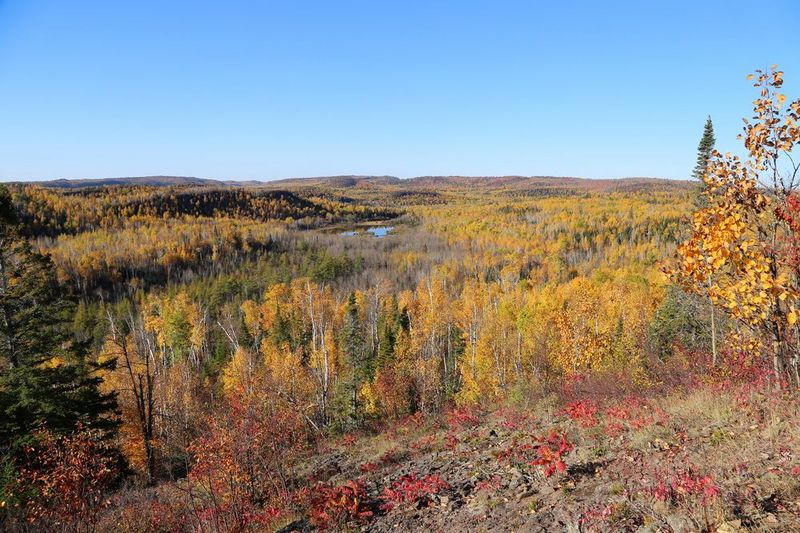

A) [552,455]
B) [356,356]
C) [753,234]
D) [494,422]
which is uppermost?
[753,234]

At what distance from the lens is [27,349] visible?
17.3 m

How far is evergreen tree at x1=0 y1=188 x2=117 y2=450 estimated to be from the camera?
16.5 m

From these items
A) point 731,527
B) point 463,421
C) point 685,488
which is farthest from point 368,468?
point 731,527

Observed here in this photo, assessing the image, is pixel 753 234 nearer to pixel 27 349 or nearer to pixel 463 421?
pixel 463 421

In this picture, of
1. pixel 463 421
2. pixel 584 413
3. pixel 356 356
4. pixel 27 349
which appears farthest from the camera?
pixel 356 356

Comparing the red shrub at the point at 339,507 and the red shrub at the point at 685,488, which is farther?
the red shrub at the point at 339,507

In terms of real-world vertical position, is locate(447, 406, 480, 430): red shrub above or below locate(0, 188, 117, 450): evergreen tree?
below

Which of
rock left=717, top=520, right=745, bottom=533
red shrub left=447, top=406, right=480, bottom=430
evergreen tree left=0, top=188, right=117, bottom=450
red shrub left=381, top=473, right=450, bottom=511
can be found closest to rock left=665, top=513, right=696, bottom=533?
rock left=717, top=520, right=745, bottom=533

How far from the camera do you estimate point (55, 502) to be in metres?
10.8

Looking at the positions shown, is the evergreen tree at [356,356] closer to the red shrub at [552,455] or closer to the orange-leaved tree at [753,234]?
the red shrub at [552,455]

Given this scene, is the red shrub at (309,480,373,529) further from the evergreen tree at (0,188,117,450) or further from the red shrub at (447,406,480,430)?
the evergreen tree at (0,188,117,450)

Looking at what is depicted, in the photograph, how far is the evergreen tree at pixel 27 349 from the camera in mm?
16484

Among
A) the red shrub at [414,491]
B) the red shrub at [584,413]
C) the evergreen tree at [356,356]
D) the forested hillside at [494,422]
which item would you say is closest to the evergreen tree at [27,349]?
the forested hillside at [494,422]

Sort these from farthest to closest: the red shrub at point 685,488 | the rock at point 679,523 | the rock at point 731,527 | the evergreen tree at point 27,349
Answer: the evergreen tree at point 27,349, the red shrub at point 685,488, the rock at point 679,523, the rock at point 731,527
